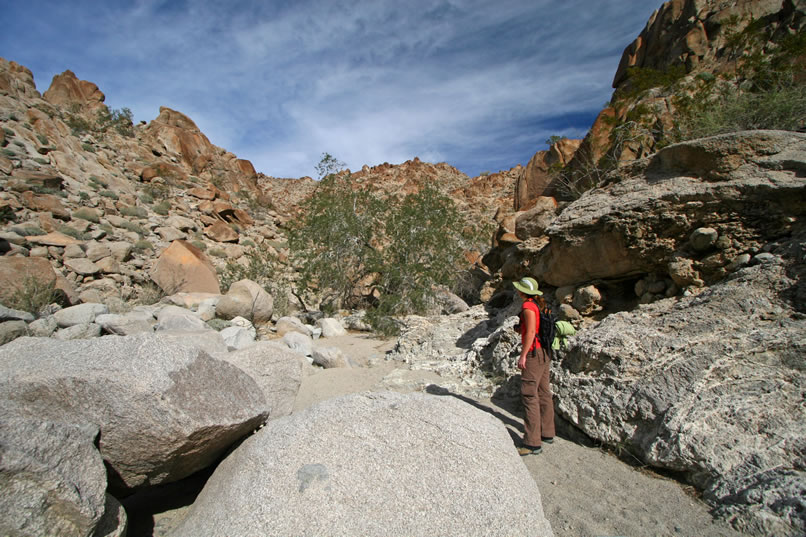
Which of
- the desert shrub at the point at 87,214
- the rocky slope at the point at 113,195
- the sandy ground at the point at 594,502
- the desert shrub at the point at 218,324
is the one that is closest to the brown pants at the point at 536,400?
the sandy ground at the point at 594,502

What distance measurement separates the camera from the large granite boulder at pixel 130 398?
1.92 metres

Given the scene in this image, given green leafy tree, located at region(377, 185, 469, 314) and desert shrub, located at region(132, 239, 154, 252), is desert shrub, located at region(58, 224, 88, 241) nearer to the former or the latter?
desert shrub, located at region(132, 239, 154, 252)

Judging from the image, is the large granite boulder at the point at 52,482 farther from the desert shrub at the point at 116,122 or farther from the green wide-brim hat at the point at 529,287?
the desert shrub at the point at 116,122

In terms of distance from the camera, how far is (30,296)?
6.24 metres

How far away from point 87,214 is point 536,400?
45.8 ft

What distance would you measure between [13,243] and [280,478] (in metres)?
10.5

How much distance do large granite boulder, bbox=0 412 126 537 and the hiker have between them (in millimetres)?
2709

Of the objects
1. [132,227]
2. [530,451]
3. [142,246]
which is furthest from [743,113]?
[132,227]

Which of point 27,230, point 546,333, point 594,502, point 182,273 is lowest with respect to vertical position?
point 594,502

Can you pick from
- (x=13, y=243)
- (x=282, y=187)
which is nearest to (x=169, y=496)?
(x=13, y=243)

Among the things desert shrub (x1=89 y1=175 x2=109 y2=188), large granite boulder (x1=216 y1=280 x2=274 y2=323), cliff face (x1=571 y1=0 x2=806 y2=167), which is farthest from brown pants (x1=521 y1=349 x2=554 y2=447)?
desert shrub (x1=89 y1=175 x2=109 y2=188)

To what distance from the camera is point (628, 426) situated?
2.89m

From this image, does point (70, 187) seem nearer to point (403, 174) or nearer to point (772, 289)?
point (772, 289)

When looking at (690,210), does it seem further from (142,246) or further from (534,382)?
(142,246)
